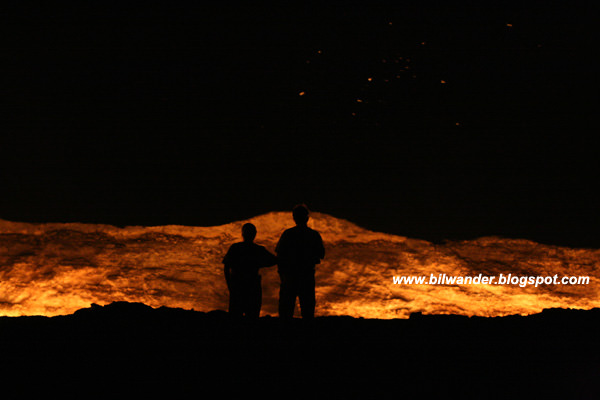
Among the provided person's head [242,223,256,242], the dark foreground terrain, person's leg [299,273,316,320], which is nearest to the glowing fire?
person's leg [299,273,316,320]

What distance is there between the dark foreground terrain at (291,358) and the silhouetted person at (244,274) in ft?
1.85

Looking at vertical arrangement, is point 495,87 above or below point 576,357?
above

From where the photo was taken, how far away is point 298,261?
3979mm

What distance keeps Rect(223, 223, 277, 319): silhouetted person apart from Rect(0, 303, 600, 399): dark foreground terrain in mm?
563

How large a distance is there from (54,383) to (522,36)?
26.5 feet

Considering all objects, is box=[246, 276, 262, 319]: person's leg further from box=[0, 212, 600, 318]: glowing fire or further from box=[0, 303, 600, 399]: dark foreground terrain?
box=[0, 212, 600, 318]: glowing fire

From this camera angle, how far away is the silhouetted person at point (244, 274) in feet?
12.7

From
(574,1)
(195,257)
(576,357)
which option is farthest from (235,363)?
(574,1)

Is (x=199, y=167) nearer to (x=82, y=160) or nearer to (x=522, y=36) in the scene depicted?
(x=82, y=160)

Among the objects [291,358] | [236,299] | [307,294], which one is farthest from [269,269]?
[291,358]

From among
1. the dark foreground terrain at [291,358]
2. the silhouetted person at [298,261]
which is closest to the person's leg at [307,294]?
the silhouetted person at [298,261]

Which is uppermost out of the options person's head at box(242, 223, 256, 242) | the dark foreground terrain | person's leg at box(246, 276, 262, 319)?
person's head at box(242, 223, 256, 242)

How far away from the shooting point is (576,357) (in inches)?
112

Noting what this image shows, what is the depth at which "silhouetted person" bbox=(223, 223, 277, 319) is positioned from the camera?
386 centimetres
